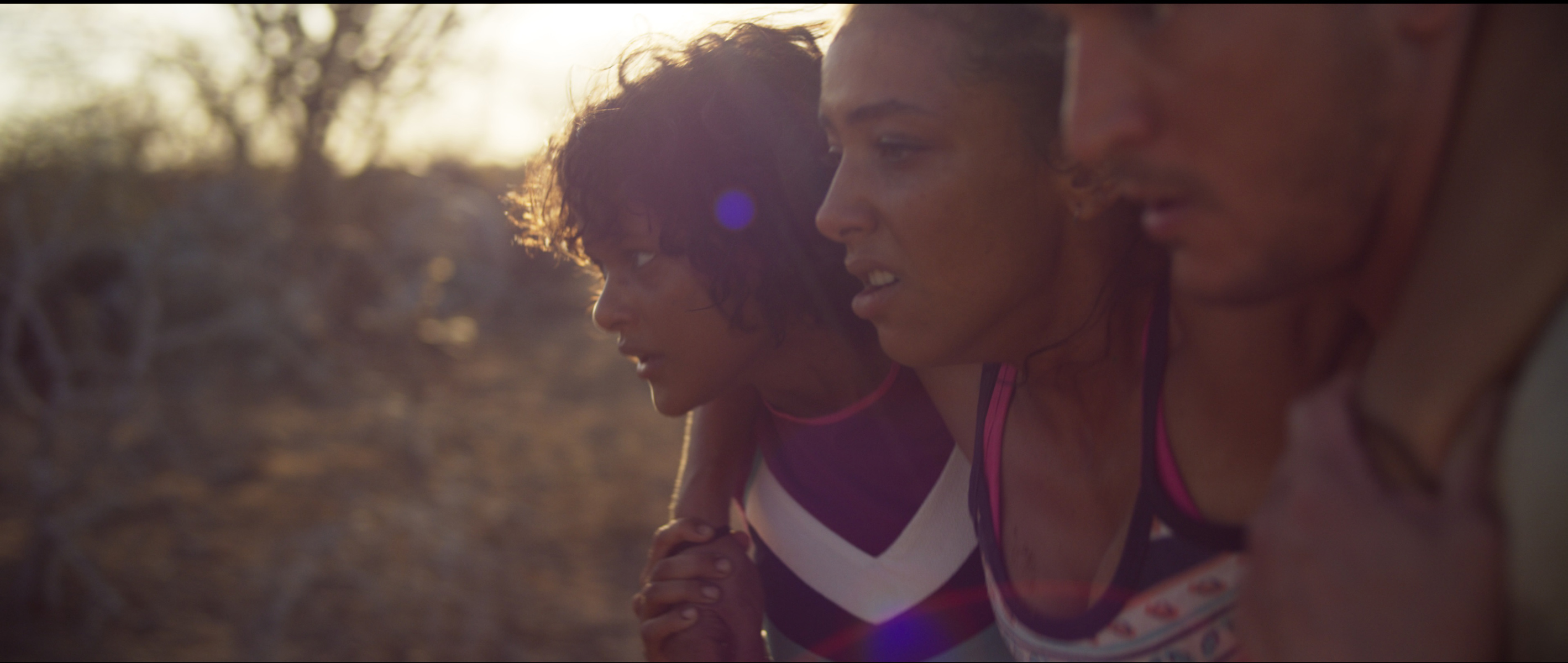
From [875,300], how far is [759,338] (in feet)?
2.48

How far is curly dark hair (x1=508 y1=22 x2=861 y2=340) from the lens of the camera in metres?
2.05

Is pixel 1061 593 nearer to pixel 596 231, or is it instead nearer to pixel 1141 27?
pixel 1141 27

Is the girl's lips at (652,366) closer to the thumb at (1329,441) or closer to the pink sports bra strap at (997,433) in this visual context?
the pink sports bra strap at (997,433)

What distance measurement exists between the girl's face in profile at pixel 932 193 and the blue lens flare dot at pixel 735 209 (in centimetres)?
71

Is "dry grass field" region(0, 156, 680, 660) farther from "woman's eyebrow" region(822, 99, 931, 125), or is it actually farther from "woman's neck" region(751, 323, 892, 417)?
"woman's eyebrow" region(822, 99, 931, 125)

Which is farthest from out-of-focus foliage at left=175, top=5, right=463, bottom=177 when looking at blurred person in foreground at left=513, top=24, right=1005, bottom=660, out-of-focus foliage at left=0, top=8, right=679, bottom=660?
blurred person in foreground at left=513, top=24, right=1005, bottom=660

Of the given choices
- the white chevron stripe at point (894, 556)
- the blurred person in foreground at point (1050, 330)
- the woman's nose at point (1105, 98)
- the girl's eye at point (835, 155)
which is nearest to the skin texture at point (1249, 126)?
the woman's nose at point (1105, 98)

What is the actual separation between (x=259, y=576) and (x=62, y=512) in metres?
0.85

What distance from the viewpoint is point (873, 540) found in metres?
2.04

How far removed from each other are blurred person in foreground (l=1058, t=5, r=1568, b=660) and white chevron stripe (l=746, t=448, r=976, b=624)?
41.2 inches

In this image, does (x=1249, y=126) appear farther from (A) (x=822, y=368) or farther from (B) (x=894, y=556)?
(A) (x=822, y=368)

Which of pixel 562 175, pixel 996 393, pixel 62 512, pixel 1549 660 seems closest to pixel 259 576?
pixel 62 512

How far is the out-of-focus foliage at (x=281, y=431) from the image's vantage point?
12.6 feet

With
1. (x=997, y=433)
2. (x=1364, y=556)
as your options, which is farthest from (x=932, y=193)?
(x=1364, y=556)
